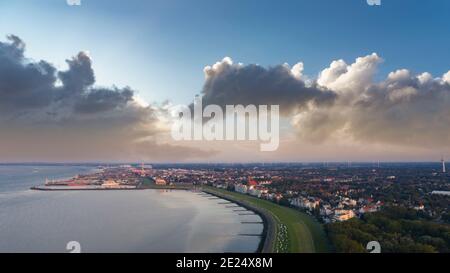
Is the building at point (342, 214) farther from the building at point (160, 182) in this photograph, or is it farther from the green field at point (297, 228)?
the building at point (160, 182)

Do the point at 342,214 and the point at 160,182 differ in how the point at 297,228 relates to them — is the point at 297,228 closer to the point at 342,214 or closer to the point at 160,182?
the point at 342,214

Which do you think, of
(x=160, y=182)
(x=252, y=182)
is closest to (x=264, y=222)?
(x=252, y=182)

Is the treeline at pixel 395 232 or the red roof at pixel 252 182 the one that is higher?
the red roof at pixel 252 182

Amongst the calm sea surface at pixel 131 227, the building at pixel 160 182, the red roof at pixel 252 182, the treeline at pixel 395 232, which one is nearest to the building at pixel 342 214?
the treeline at pixel 395 232

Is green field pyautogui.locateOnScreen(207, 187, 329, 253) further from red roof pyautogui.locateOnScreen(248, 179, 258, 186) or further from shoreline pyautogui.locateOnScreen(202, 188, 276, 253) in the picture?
red roof pyautogui.locateOnScreen(248, 179, 258, 186)
